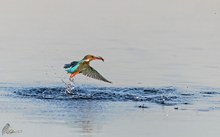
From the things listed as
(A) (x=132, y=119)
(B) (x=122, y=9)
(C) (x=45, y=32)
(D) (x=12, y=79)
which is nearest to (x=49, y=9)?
(B) (x=122, y=9)

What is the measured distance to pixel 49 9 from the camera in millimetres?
27516

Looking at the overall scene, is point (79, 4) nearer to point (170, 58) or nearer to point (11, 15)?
point (11, 15)

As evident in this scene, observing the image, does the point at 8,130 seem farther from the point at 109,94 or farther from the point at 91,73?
the point at 91,73

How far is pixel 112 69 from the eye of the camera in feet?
57.0

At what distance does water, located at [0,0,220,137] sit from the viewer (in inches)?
494

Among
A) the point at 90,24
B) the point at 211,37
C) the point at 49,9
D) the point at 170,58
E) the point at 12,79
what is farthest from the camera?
the point at 49,9

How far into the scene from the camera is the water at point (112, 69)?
41.2 feet

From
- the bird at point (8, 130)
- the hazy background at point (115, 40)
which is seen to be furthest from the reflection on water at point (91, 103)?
the hazy background at point (115, 40)

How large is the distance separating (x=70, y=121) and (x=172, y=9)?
17.2m

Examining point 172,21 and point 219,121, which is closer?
point 219,121

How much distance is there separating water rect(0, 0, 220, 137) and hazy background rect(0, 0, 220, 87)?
2cm

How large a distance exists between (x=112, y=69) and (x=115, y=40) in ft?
13.5

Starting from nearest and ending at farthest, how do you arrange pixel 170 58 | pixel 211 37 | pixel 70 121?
pixel 70 121 → pixel 170 58 → pixel 211 37

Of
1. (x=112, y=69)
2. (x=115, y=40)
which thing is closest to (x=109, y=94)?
(x=112, y=69)
